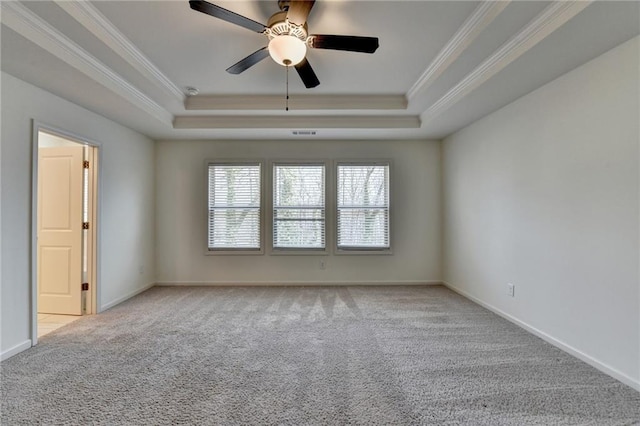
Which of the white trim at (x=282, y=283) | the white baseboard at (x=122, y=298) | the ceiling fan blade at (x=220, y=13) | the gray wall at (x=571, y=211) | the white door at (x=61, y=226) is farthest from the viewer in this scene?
the white trim at (x=282, y=283)

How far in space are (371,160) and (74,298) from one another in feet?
14.8

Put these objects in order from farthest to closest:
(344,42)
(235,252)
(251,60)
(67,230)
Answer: (235,252) < (67,230) < (251,60) < (344,42)

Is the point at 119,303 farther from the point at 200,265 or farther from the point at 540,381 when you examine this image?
the point at 540,381

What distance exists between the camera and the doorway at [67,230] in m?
3.54

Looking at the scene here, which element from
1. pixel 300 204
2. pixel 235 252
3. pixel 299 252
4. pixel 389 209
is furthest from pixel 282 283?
pixel 389 209

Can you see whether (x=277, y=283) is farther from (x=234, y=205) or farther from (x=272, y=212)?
(x=234, y=205)

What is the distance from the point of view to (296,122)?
13.5 ft

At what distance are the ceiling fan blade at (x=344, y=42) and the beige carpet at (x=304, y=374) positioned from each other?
2.42 metres

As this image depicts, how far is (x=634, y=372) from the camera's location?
6.72 ft

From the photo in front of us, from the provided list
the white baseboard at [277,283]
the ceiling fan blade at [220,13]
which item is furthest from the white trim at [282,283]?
the ceiling fan blade at [220,13]

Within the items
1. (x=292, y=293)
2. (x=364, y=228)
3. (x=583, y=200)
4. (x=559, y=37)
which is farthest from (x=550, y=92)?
(x=292, y=293)

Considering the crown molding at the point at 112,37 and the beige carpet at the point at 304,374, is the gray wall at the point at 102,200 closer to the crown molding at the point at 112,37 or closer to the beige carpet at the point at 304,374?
the beige carpet at the point at 304,374

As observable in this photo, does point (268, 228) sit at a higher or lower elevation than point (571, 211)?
lower

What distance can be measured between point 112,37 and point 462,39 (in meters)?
2.93
